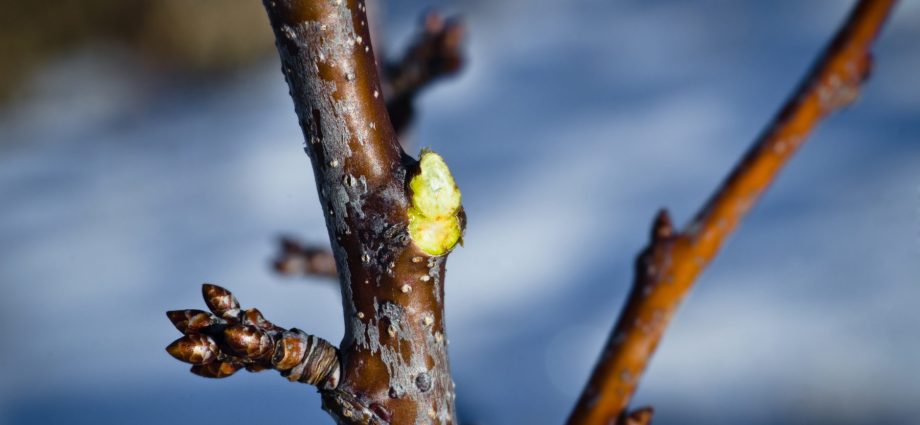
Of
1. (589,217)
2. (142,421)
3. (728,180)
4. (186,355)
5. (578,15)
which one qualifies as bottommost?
(186,355)

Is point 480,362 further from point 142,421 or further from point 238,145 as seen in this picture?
point 238,145

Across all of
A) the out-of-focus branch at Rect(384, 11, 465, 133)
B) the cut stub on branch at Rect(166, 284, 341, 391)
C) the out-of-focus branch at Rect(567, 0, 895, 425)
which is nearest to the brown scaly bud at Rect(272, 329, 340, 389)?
the cut stub on branch at Rect(166, 284, 341, 391)

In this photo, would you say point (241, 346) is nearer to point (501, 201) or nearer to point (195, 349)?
point (195, 349)

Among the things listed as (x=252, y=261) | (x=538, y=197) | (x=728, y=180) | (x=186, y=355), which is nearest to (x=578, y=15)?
(x=538, y=197)

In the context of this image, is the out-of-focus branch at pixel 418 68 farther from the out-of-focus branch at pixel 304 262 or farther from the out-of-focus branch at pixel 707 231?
the out-of-focus branch at pixel 707 231

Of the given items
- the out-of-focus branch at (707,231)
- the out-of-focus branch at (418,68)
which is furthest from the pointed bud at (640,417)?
the out-of-focus branch at (418,68)

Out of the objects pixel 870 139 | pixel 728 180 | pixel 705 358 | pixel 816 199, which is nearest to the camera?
pixel 728 180

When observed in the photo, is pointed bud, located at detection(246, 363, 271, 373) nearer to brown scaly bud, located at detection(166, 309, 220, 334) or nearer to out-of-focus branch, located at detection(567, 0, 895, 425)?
brown scaly bud, located at detection(166, 309, 220, 334)
